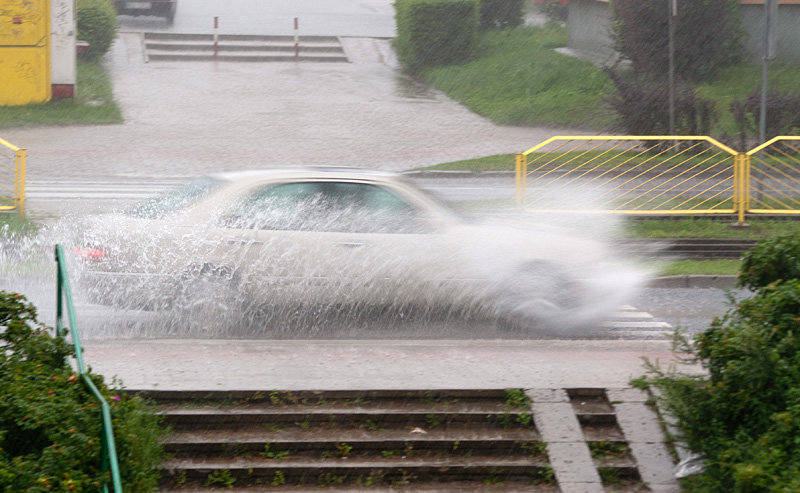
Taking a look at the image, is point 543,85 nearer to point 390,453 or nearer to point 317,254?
point 317,254

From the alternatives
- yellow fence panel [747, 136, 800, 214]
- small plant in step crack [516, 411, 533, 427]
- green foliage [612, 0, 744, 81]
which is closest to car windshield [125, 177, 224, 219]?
small plant in step crack [516, 411, 533, 427]

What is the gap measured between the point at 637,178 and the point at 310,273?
32.7 feet

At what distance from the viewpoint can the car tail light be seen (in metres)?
8.58


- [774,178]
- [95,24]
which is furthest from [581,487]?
Answer: [95,24]

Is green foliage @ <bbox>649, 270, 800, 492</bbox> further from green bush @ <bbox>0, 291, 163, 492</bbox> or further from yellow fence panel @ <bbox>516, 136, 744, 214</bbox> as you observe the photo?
yellow fence panel @ <bbox>516, 136, 744, 214</bbox>

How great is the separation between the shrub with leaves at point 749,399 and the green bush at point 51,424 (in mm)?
3181

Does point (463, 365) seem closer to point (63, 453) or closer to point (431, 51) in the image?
point (63, 453)

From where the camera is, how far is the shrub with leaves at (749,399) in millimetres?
5250

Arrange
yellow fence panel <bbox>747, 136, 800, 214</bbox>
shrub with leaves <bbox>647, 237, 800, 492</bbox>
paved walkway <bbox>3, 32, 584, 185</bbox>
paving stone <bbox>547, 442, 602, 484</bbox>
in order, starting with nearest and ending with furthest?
1. shrub with leaves <bbox>647, 237, 800, 492</bbox>
2. paving stone <bbox>547, 442, 602, 484</bbox>
3. yellow fence panel <bbox>747, 136, 800, 214</bbox>
4. paved walkway <bbox>3, 32, 584, 185</bbox>

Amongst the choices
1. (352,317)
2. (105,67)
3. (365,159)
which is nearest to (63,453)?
(352,317)

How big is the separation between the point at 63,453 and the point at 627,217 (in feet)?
36.7

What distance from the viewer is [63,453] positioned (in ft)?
15.2

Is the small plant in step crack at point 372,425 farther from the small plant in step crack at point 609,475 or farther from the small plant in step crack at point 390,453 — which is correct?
the small plant in step crack at point 609,475

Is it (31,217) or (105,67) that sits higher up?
(105,67)
